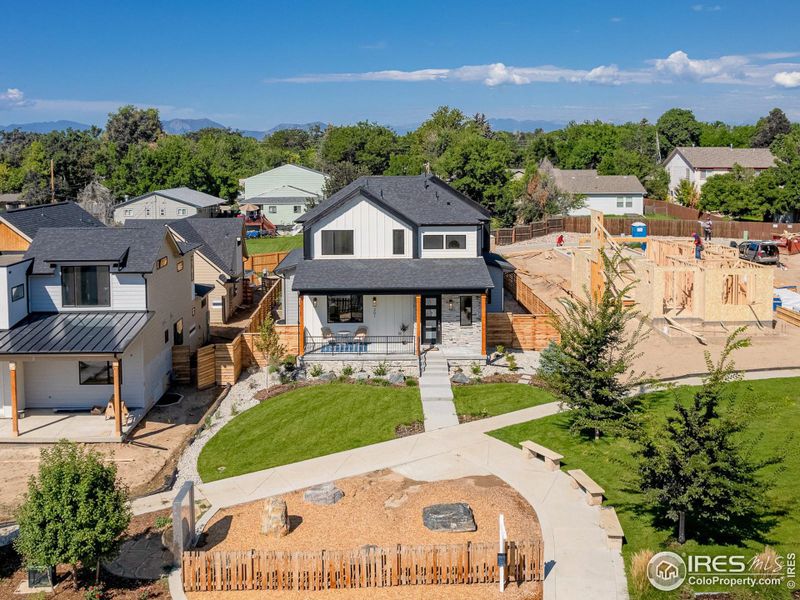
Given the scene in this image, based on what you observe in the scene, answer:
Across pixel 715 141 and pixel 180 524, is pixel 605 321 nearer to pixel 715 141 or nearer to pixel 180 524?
pixel 180 524

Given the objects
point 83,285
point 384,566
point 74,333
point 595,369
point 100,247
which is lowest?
point 384,566

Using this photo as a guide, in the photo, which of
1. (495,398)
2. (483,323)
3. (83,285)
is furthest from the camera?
(483,323)

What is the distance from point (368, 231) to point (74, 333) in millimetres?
13368

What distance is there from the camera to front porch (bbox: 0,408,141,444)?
2648cm

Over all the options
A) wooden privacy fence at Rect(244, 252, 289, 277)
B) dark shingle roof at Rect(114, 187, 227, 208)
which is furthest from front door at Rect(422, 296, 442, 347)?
dark shingle roof at Rect(114, 187, 227, 208)

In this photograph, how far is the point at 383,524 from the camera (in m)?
18.8

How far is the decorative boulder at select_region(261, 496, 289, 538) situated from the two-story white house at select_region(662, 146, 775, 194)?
80891mm

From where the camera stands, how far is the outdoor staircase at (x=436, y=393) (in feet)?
87.1

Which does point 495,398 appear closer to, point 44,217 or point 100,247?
point 100,247

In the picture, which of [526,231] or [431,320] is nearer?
[431,320]

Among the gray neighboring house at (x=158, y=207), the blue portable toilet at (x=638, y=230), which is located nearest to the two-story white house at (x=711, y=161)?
the blue portable toilet at (x=638, y=230)

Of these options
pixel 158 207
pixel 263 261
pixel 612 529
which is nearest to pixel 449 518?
pixel 612 529

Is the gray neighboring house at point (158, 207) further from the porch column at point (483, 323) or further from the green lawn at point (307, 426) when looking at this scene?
the green lawn at point (307, 426)

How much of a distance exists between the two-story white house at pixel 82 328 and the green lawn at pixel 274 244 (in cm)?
3416
